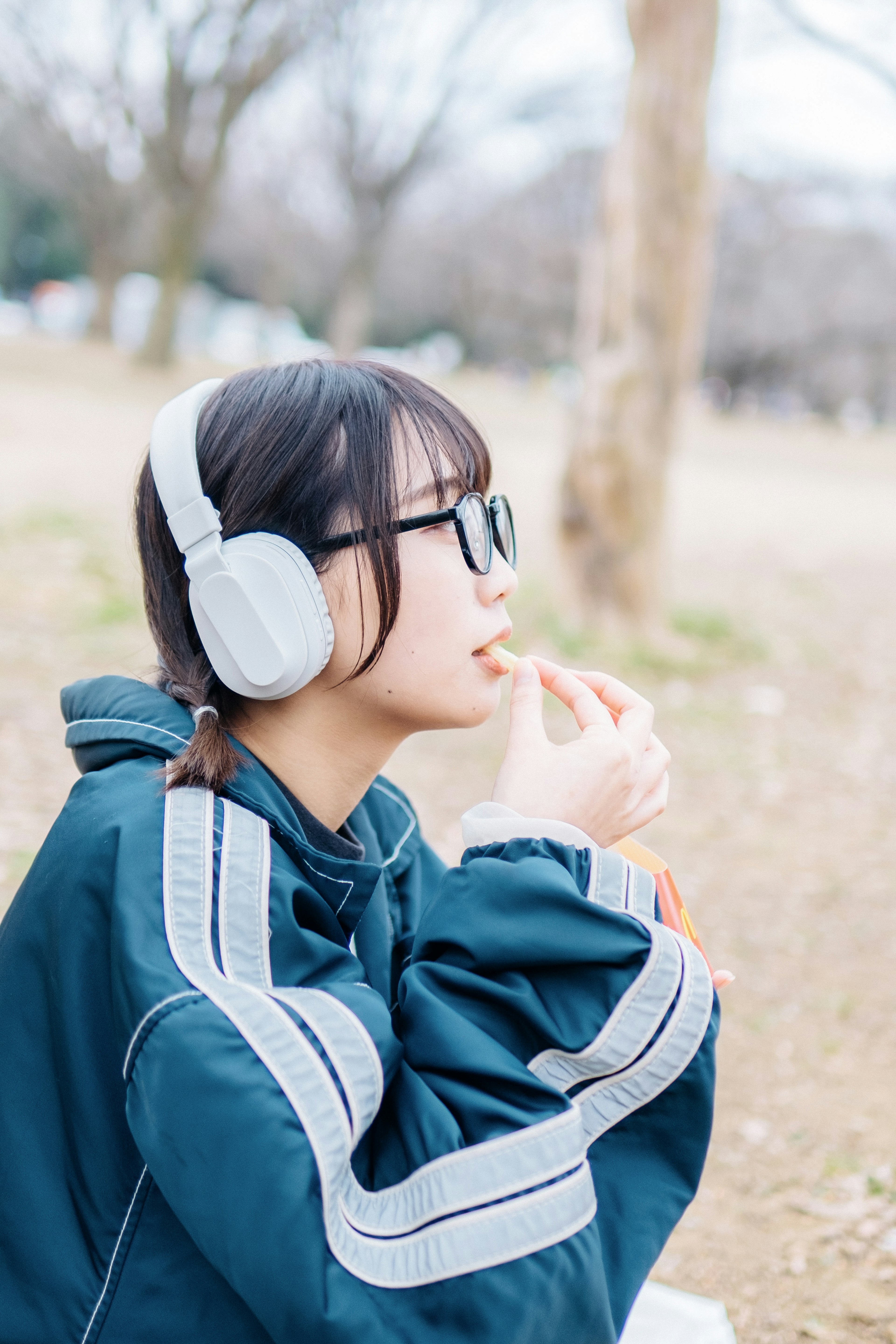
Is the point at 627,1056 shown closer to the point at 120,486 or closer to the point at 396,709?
the point at 396,709

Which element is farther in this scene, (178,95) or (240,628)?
(178,95)

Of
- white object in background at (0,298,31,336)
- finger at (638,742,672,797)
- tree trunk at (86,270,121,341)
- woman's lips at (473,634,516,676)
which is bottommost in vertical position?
white object in background at (0,298,31,336)

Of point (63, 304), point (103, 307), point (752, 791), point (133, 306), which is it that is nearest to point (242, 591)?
point (752, 791)

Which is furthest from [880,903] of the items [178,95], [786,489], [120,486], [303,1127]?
[178,95]

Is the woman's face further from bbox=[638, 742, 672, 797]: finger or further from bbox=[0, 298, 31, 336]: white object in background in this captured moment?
bbox=[0, 298, 31, 336]: white object in background

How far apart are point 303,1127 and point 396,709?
2.15ft

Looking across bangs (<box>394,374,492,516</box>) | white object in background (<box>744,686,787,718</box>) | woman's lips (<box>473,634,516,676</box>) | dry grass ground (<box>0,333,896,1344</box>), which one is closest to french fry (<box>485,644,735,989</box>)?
woman's lips (<box>473,634,516,676</box>)

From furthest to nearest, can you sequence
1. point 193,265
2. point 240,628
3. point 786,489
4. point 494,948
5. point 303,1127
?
point 193,265 → point 786,489 → point 240,628 → point 494,948 → point 303,1127

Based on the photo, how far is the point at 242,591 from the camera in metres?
1.54

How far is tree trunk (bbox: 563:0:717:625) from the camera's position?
723 cm

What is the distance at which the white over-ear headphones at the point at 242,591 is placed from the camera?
A: 154cm

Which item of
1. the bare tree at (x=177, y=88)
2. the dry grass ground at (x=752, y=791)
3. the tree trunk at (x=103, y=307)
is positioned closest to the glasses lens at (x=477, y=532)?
the dry grass ground at (x=752, y=791)

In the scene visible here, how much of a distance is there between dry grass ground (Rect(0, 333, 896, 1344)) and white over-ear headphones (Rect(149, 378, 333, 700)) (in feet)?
6.42

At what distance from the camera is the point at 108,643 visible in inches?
267
